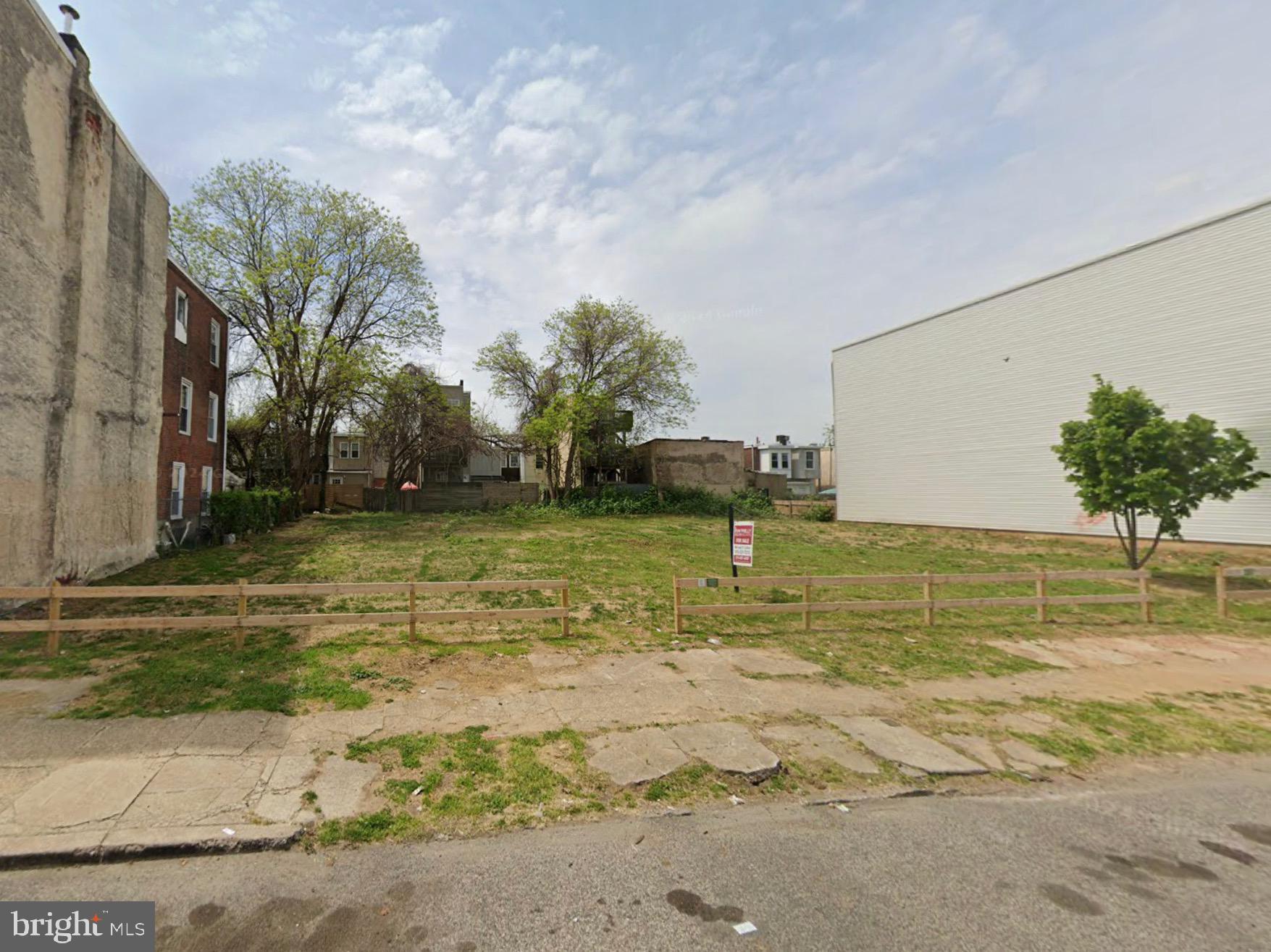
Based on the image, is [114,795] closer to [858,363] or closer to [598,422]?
[598,422]

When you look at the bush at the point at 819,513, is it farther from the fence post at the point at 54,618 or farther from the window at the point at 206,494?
the fence post at the point at 54,618

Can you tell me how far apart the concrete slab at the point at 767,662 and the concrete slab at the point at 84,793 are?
6.09m

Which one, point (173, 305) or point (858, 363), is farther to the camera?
point (858, 363)

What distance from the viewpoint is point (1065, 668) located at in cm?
768

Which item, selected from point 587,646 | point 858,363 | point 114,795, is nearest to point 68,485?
point 114,795

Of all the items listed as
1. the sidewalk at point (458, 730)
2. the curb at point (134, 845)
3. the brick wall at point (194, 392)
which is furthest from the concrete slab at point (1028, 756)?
the brick wall at point (194, 392)

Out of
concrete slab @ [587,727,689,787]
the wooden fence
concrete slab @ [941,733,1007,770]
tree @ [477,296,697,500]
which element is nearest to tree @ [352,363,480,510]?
tree @ [477,296,697,500]

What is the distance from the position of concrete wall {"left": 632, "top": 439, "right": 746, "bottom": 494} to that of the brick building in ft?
80.1

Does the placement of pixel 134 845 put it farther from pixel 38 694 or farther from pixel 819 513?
pixel 819 513

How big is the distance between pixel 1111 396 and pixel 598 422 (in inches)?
1021

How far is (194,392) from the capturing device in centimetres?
1803

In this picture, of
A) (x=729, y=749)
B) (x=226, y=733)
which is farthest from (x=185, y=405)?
(x=729, y=749)

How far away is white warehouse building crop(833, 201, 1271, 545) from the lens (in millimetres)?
18672

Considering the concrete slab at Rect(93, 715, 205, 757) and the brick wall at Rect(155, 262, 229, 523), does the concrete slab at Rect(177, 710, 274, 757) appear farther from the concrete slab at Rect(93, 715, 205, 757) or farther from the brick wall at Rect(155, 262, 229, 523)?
the brick wall at Rect(155, 262, 229, 523)
